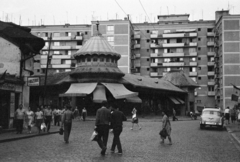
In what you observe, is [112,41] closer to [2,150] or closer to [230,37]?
[230,37]

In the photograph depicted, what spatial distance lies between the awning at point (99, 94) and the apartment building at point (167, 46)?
3307cm

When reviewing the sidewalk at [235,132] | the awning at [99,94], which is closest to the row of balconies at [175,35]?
the awning at [99,94]

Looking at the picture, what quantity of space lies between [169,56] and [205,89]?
10894 mm

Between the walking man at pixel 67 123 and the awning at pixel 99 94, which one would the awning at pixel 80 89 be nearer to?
the awning at pixel 99 94

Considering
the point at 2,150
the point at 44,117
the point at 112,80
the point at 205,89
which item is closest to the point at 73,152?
the point at 2,150

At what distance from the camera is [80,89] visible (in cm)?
4178

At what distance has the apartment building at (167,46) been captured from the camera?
7506 cm

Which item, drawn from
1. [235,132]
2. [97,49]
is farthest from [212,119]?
[97,49]

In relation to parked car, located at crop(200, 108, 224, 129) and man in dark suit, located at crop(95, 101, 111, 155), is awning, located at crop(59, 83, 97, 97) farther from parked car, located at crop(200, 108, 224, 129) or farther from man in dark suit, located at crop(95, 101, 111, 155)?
man in dark suit, located at crop(95, 101, 111, 155)

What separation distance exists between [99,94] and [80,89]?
2.38 m

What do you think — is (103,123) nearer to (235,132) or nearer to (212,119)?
(235,132)

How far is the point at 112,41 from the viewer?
7556cm

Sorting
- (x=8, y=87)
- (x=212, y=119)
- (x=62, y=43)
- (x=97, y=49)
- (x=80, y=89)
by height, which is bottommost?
(x=212, y=119)

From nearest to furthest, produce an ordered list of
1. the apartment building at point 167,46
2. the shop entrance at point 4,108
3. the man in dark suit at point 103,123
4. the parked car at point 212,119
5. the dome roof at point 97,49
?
the man in dark suit at point 103,123 < the shop entrance at point 4,108 < the parked car at point 212,119 < the dome roof at point 97,49 < the apartment building at point 167,46
